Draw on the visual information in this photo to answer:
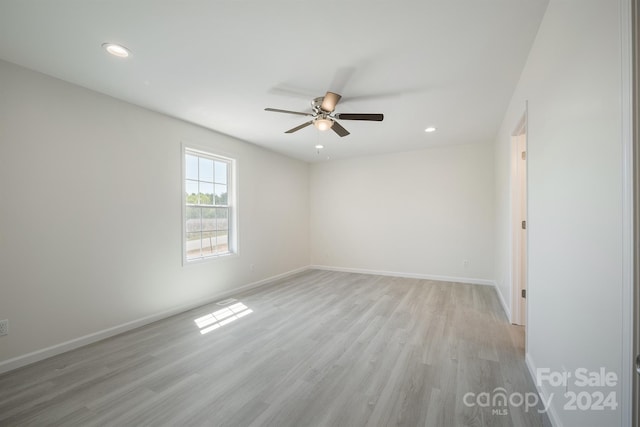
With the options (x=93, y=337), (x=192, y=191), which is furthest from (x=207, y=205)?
(x=93, y=337)

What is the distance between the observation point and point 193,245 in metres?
3.77

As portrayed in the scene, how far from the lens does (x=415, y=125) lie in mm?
3777

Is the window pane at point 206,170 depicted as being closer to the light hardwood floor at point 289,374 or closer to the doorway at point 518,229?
the light hardwood floor at point 289,374

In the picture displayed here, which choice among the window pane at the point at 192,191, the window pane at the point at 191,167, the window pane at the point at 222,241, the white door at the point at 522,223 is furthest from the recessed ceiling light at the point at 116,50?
the white door at the point at 522,223

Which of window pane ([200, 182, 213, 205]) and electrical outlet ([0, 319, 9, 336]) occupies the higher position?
window pane ([200, 182, 213, 205])

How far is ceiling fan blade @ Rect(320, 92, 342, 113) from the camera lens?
2422 mm

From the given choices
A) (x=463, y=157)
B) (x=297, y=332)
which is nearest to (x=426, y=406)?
(x=297, y=332)

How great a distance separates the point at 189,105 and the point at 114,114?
2.61 feet

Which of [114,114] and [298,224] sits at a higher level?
[114,114]

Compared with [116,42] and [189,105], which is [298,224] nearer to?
[189,105]

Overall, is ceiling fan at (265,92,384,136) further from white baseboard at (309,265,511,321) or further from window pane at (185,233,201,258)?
white baseboard at (309,265,511,321)

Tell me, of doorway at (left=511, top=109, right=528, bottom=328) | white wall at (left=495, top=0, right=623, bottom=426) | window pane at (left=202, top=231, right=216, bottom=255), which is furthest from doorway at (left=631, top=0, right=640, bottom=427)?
window pane at (left=202, top=231, right=216, bottom=255)

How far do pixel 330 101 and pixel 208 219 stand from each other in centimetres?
273

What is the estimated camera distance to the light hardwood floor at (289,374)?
5.44ft
